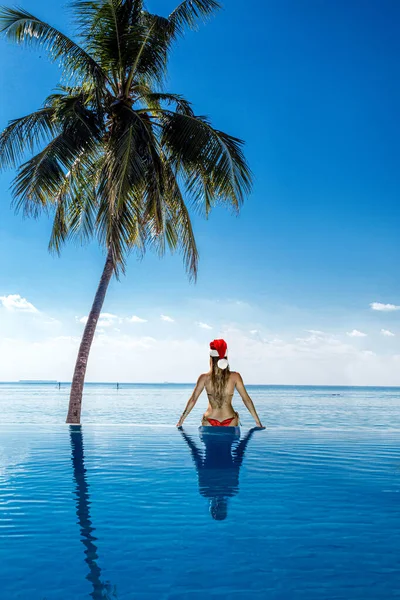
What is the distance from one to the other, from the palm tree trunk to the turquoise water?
6.73m

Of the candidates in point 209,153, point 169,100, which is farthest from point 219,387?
point 169,100

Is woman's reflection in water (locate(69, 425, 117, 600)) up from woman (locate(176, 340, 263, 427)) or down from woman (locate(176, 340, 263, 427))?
down

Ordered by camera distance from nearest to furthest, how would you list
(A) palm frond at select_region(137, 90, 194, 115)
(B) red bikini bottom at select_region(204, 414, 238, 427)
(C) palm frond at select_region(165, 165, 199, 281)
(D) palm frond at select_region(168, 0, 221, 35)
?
(B) red bikini bottom at select_region(204, 414, 238, 427), (C) palm frond at select_region(165, 165, 199, 281), (A) palm frond at select_region(137, 90, 194, 115), (D) palm frond at select_region(168, 0, 221, 35)

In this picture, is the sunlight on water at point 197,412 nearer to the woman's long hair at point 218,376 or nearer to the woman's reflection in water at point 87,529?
the woman's long hair at point 218,376

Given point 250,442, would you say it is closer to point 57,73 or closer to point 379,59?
point 57,73

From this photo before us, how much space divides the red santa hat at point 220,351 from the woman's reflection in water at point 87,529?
216 centimetres

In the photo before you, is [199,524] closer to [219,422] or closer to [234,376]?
[234,376]

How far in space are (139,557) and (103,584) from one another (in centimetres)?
44

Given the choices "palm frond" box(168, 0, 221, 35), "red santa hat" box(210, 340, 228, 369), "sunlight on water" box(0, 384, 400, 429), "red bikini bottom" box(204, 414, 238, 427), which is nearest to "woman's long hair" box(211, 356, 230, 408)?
"red santa hat" box(210, 340, 228, 369)

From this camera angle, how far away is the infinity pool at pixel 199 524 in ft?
9.44

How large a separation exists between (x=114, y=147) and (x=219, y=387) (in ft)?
25.5

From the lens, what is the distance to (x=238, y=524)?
3.89m

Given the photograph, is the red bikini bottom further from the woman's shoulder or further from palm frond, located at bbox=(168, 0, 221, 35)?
palm frond, located at bbox=(168, 0, 221, 35)

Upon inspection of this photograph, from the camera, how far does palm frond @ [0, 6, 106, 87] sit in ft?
44.9
